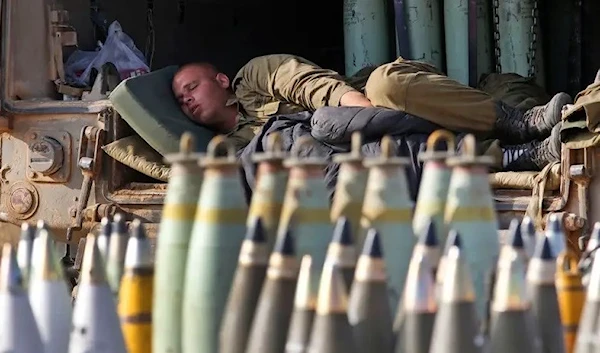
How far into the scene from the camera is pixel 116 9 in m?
4.65

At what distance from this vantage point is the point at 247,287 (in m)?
1.49

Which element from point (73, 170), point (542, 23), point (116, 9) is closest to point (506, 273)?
point (73, 170)

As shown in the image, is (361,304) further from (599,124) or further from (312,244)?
(599,124)

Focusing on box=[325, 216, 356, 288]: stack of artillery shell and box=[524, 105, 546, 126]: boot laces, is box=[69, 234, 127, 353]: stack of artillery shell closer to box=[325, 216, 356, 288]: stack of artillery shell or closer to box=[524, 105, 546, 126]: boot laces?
box=[325, 216, 356, 288]: stack of artillery shell

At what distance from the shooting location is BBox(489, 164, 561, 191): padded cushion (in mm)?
3221

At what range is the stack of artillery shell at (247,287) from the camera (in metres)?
1.49

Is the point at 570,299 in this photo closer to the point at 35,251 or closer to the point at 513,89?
the point at 35,251

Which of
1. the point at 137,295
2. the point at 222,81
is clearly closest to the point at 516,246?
the point at 137,295

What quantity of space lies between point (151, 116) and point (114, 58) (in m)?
0.57

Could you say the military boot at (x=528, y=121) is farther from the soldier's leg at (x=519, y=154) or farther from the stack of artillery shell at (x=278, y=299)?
the stack of artillery shell at (x=278, y=299)

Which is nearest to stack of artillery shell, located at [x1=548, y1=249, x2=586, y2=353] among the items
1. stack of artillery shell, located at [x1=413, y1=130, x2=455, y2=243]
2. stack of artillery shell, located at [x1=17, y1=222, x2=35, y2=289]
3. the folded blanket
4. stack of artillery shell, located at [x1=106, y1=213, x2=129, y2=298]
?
stack of artillery shell, located at [x1=413, y1=130, x2=455, y2=243]

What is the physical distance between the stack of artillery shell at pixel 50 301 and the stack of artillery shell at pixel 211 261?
17 cm

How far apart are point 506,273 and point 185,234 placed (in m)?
0.45

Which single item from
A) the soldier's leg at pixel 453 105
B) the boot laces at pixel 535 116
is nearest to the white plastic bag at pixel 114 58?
the soldier's leg at pixel 453 105
